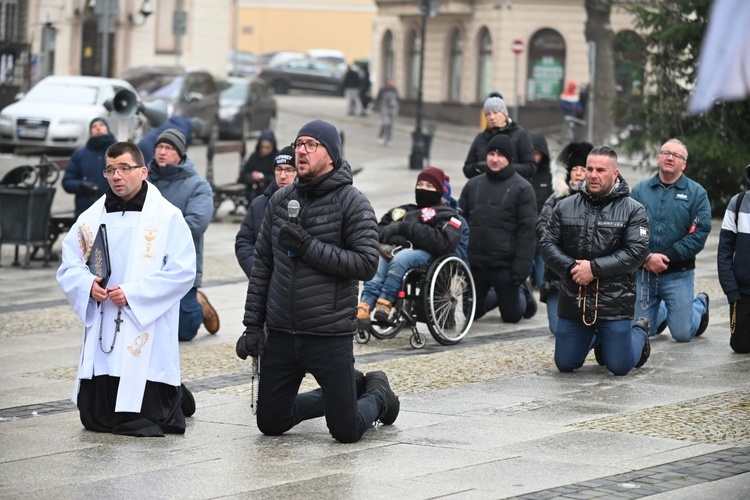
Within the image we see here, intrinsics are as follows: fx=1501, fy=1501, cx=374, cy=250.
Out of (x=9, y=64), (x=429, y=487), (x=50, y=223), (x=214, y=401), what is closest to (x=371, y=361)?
(x=214, y=401)

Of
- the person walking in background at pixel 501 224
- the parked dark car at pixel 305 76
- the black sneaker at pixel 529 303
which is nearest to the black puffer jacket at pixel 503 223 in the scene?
the person walking in background at pixel 501 224

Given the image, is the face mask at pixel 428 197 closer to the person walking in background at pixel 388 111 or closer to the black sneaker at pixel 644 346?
the black sneaker at pixel 644 346

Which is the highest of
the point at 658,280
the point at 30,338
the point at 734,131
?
the point at 734,131

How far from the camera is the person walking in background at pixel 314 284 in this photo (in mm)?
8227

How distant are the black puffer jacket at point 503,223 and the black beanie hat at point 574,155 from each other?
2.04 ft

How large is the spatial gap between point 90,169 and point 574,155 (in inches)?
261

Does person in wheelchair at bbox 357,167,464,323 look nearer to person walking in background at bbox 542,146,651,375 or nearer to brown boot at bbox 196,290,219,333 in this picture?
brown boot at bbox 196,290,219,333

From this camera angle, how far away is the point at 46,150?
30.0 meters

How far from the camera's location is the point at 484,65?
164ft

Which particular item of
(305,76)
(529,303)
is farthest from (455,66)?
(529,303)

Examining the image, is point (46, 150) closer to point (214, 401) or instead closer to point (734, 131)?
point (734, 131)

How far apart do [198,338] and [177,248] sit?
392 centimetres

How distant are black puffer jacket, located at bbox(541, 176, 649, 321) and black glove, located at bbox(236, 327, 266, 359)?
3066 mm

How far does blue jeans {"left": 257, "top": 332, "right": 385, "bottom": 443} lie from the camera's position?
827 centimetres
